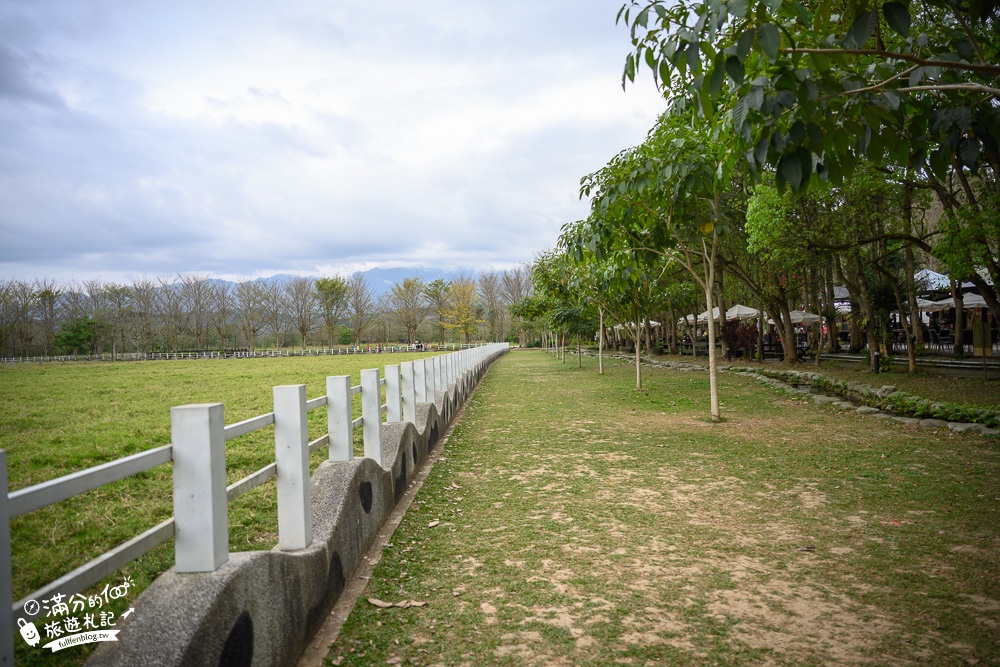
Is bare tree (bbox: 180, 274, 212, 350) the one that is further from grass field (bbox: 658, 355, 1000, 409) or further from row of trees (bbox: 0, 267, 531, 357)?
grass field (bbox: 658, 355, 1000, 409)

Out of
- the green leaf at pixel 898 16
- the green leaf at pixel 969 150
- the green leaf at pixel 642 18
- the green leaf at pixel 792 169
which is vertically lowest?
the green leaf at pixel 792 169

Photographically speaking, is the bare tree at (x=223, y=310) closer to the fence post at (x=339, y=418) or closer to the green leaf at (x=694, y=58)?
the fence post at (x=339, y=418)

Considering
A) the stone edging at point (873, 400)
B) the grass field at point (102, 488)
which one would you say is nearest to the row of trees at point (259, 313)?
the grass field at point (102, 488)

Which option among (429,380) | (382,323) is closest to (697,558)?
(429,380)

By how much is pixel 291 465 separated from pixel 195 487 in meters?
0.90

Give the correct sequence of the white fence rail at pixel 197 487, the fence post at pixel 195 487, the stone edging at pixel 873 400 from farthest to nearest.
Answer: the stone edging at pixel 873 400, the fence post at pixel 195 487, the white fence rail at pixel 197 487

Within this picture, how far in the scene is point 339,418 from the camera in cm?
432

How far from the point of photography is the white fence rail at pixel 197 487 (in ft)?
5.72

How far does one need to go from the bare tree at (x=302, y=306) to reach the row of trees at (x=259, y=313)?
119 mm

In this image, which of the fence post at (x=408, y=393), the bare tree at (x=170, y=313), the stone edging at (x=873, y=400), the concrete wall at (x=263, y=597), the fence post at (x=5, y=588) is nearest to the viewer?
the fence post at (x=5, y=588)

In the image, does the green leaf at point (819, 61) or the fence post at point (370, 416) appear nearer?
the green leaf at point (819, 61)

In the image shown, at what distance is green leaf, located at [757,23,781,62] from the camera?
2.53 m

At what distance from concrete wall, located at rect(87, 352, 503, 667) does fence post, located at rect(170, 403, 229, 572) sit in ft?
0.25

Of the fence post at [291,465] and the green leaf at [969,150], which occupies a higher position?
the green leaf at [969,150]
